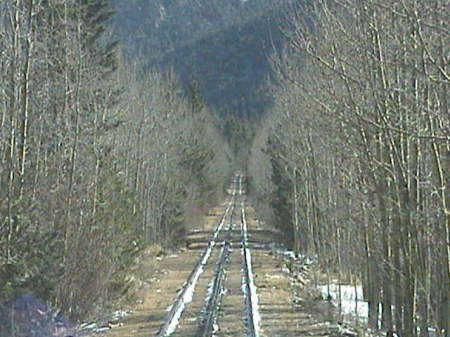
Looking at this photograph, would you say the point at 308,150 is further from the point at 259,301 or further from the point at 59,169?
the point at 59,169

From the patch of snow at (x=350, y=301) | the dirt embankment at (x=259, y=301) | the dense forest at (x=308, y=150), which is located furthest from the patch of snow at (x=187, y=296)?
the patch of snow at (x=350, y=301)

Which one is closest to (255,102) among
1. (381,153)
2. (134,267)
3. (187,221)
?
(187,221)

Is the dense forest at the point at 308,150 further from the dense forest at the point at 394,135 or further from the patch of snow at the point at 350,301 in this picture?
the patch of snow at the point at 350,301

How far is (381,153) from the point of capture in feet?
50.2

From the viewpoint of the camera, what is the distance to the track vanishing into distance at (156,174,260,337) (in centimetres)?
1903

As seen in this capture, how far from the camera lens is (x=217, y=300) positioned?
24828 mm

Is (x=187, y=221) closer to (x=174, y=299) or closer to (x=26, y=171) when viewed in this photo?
(x=174, y=299)

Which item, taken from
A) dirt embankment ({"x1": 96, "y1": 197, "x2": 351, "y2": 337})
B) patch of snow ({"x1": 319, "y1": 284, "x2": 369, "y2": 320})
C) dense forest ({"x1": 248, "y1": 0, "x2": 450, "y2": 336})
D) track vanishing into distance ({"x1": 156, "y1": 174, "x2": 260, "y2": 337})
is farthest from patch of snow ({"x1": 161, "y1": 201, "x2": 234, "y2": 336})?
dense forest ({"x1": 248, "y1": 0, "x2": 450, "y2": 336})

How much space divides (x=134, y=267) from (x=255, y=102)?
154655mm

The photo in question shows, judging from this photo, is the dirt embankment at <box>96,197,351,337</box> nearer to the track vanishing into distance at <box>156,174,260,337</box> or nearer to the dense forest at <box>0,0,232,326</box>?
the track vanishing into distance at <box>156,174,260,337</box>

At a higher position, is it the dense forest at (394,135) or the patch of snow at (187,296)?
the dense forest at (394,135)

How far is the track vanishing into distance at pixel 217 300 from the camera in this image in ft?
62.4

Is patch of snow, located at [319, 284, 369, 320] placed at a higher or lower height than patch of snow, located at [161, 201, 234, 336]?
lower

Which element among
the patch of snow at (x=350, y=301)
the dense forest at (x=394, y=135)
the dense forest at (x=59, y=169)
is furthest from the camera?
the patch of snow at (x=350, y=301)
